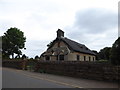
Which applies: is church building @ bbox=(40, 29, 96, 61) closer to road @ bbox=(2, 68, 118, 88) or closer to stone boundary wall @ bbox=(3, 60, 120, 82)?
stone boundary wall @ bbox=(3, 60, 120, 82)

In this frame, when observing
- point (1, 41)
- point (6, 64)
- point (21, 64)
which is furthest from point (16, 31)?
point (21, 64)

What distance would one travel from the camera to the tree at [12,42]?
50.9 meters

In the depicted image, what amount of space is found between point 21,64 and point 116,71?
18.4 metres

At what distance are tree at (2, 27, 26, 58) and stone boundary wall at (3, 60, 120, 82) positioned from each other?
28.7 m

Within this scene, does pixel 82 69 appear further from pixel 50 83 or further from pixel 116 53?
pixel 50 83

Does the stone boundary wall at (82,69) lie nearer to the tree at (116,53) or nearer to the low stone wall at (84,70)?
the low stone wall at (84,70)

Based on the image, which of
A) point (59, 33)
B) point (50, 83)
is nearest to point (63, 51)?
point (59, 33)

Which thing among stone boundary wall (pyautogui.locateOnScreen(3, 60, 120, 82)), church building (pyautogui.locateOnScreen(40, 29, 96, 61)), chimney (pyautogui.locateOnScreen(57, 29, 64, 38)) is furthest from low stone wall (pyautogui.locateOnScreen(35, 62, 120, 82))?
chimney (pyautogui.locateOnScreen(57, 29, 64, 38))

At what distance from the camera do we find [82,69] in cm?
1594

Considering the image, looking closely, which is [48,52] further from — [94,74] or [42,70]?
[94,74]

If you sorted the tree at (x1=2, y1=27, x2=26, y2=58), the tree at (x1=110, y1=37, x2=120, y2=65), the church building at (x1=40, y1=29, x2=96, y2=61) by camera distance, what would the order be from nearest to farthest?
1. the tree at (x1=110, y1=37, x2=120, y2=65)
2. the church building at (x1=40, y1=29, x2=96, y2=61)
3. the tree at (x1=2, y1=27, x2=26, y2=58)

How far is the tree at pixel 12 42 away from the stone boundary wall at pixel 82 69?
28.7m

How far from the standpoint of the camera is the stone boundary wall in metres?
13.1

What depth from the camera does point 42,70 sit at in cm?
2152
